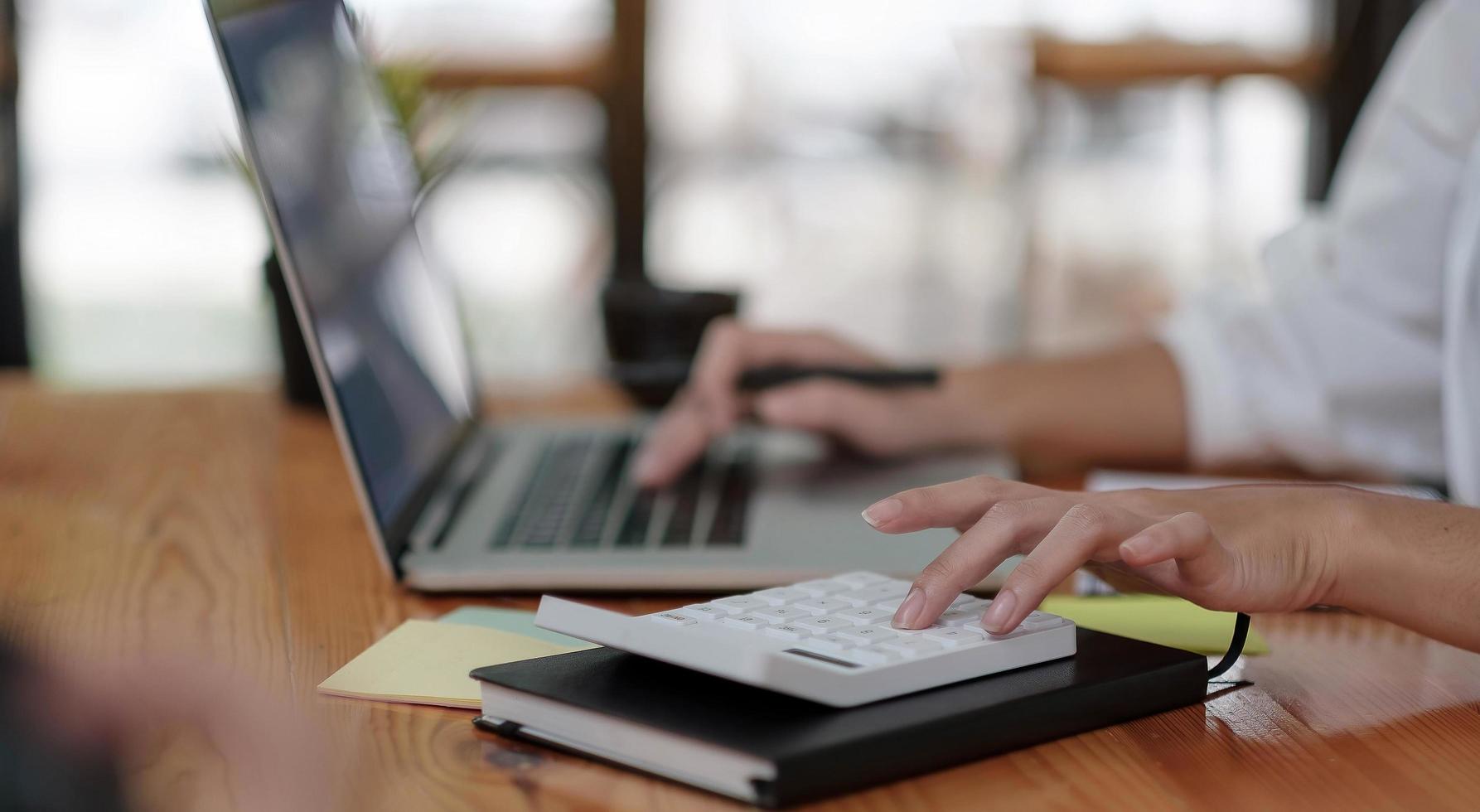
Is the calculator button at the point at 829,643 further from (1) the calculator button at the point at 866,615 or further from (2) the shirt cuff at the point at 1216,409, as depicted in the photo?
(2) the shirt cuff at the point at 1216,409

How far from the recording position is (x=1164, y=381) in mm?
1062

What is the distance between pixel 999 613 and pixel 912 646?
37mm

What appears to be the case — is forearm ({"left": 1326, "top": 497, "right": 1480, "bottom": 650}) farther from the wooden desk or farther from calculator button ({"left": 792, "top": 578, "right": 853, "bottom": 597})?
calculator button ({"left": 792, "top": 578, "right": 853, "bottom": 597})

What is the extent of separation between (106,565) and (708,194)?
7.63ft

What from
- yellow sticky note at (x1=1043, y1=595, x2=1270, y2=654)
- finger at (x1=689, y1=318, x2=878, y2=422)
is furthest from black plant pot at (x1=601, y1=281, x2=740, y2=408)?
yellow sticky note at (x1=1043, y1=595, x2=1270, y2=654)

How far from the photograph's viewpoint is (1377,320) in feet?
3.29

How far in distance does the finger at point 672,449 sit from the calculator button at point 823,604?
1.18ft

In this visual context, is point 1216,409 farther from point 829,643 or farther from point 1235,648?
point 829,643

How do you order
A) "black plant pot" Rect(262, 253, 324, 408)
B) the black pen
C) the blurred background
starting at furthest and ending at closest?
the blurred background < "black plant pot" Rect(262, 253, 324, 408) < the black pen

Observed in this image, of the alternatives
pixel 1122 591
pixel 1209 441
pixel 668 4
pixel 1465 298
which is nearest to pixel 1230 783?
pixel 1122 591

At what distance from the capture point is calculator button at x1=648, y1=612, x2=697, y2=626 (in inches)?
17.6

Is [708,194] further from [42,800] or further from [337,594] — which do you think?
[42,800]

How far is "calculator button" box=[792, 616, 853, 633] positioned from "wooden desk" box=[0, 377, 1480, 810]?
0.06 meters

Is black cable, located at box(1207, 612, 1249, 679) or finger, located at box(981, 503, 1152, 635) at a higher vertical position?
finger, located at box(981, 503, 1152, 635)
